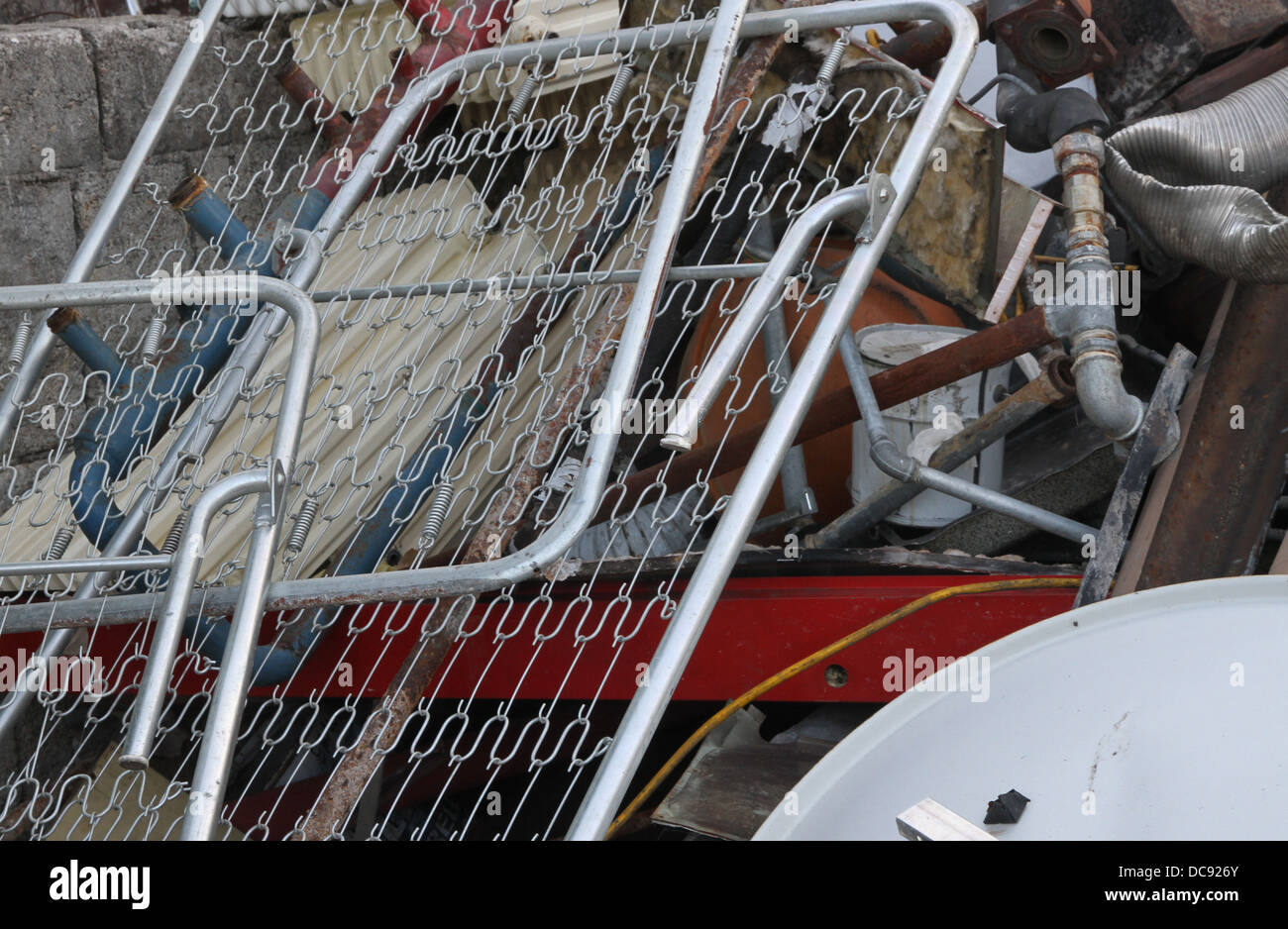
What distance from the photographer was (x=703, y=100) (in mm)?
2256

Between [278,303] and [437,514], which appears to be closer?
[278,303]

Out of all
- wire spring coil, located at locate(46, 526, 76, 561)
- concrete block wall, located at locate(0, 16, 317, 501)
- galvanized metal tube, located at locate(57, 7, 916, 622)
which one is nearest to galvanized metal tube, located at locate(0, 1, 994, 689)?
galvanized metal tube, located at locate(57, 7, 916, 622)

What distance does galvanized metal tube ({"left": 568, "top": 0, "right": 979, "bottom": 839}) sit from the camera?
5.68ft

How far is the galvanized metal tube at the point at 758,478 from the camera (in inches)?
68.2

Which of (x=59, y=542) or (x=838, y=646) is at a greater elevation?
(x=59, y=542)

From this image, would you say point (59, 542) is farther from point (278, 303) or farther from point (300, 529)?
point (278, 303)

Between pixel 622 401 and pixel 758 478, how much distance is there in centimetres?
26

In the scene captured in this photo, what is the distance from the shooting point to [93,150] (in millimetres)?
3588
